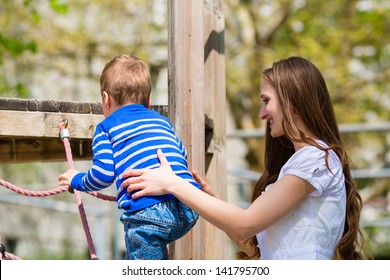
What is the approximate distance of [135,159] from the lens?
8.31 ft

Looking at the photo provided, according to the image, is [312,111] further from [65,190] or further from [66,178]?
[65,190]

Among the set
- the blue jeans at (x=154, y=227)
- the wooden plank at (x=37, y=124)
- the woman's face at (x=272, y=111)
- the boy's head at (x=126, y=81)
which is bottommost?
the blue jeans at (x=154, y=227)

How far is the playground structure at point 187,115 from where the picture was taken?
2988 millimetres

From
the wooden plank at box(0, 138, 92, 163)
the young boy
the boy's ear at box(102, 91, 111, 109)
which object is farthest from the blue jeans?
the wooden plank at box(0, 138, 92, 163)

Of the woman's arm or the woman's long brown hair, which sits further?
the woman's long brown hair

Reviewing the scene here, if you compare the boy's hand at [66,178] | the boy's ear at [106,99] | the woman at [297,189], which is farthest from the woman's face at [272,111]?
the boy's hand at [66,178]

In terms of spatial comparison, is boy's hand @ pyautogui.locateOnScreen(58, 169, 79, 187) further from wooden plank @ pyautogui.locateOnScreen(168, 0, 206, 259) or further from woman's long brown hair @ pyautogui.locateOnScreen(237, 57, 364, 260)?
woman's long brown hair @ pyautogui.locateOnScreen(237, 57, 364, 260)

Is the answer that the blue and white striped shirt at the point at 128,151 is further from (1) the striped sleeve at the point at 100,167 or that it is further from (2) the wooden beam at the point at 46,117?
(2) the wooden beam at the point at 46,117

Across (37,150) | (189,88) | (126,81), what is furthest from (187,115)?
(37,150)

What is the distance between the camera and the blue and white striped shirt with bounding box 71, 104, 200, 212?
2527mm

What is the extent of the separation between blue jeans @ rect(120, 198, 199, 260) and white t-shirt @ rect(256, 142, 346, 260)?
1.00ft

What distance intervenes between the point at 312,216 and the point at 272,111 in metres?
0.34

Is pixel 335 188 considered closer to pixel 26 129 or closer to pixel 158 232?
pixel 158 232
